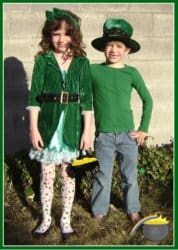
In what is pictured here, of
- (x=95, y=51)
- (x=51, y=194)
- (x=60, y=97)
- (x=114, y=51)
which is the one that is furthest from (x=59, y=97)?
(x=95, y=51)

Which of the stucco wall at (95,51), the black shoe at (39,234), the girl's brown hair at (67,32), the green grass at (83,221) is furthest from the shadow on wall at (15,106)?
the black shoe at (39,234)

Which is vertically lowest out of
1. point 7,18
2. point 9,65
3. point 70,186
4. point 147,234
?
point 147,234

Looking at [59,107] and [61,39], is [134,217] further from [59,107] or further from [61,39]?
[61,39]

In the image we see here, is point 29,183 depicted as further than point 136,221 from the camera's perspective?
Yes

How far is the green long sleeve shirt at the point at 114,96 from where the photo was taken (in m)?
4.59

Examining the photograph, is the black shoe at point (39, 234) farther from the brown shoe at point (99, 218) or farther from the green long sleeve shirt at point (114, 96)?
the green long sleeve shirt at point (114, 96)

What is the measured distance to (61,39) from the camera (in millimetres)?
4363

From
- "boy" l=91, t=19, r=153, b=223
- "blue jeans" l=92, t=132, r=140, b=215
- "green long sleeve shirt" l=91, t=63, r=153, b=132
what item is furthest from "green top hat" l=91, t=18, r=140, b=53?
"blue jeans" l=92, t=132, r=140, b=215

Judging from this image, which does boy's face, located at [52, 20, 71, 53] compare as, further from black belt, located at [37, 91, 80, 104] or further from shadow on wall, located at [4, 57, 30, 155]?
shadow on wall, located at [4, 57, 30, 155]

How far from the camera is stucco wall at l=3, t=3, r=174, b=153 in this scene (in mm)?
5820

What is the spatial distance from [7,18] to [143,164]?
2032 mm

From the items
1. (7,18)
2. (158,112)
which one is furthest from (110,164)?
(7,18)

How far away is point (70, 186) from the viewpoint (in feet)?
14.9

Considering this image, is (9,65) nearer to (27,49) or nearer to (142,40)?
(27,49)
